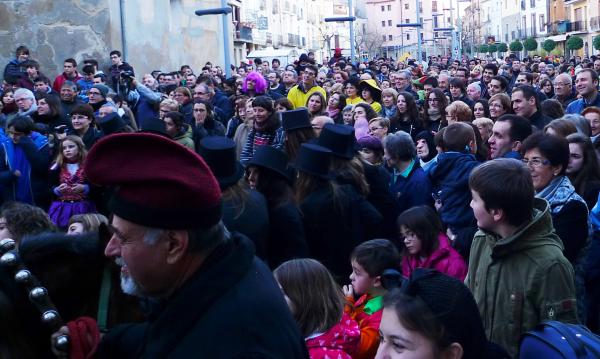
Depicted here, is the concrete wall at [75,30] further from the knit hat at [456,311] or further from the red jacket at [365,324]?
the knit hat at [456,311]

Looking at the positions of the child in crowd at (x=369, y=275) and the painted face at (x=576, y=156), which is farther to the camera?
the painted face at (x=576, y=156)

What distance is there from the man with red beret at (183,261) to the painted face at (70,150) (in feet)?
18.6

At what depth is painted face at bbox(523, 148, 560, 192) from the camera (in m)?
5.23

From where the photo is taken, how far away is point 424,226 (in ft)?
18.3

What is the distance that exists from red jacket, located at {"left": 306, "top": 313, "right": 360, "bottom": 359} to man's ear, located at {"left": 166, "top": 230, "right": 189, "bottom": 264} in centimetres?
172

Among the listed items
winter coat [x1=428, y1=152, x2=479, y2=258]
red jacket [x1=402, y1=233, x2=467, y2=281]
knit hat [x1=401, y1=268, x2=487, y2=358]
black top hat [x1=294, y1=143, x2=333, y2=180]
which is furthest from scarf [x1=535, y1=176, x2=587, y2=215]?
knit hat [x1=401, y1=268, x2=487, y2=358]

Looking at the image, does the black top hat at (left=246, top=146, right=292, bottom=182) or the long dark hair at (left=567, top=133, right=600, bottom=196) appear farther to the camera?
the long dark hair at (left=567, top=133, right=600, bottom=196)

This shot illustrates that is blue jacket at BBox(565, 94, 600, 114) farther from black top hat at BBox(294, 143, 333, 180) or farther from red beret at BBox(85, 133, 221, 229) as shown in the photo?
red beret at BBox(85, 133, 221, 229)

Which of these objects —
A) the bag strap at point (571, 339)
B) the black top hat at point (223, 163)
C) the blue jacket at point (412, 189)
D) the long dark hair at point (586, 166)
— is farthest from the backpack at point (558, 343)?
the blue jacket at point (412, 189)

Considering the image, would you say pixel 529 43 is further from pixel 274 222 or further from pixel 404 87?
pixel 274 222

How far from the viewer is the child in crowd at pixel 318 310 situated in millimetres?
3977

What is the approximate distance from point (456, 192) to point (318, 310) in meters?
2.61

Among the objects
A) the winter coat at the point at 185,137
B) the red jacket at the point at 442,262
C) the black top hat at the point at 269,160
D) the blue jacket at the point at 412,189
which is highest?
the winter coat at the point at 185,137

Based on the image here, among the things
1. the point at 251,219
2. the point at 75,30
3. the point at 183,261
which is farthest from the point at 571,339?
the point at 75,30
